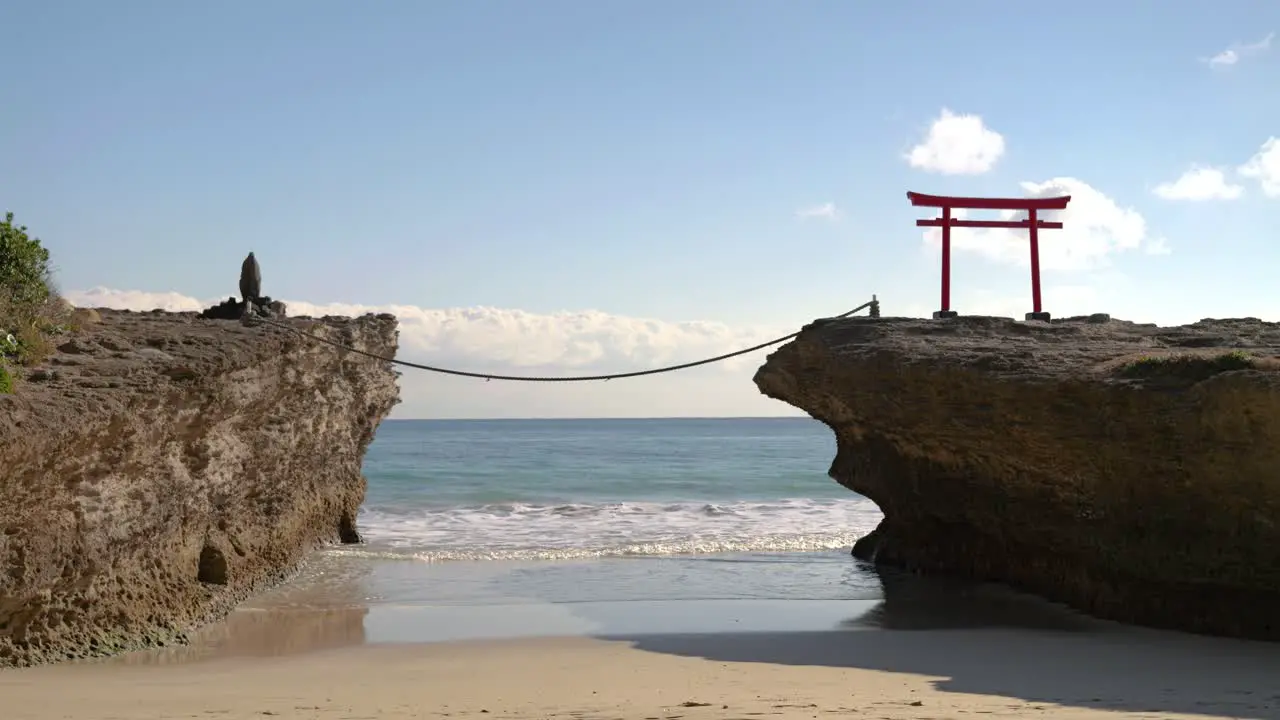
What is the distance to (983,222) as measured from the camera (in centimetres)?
1477

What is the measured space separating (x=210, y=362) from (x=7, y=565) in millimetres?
2862

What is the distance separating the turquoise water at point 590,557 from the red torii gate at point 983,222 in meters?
4.13

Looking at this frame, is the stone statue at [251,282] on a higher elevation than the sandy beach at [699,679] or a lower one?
higher

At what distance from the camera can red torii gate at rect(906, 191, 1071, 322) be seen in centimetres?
1464

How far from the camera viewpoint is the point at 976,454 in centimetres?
1273

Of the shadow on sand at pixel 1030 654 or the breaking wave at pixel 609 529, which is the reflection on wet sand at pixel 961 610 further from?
the breaking wave at pixel 609 529

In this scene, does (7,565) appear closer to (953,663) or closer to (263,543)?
(263,543)

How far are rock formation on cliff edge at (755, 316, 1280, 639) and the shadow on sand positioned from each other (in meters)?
0.51

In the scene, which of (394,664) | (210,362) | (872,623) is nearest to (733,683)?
(394,664)

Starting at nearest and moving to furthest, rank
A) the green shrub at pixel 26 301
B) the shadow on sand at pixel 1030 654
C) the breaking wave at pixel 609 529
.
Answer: the shadow on sand at pixel 1030 654, the green shrub at pixel 26 301, the breaking wave at pixel 609 529

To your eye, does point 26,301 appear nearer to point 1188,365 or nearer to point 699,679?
point 699,679

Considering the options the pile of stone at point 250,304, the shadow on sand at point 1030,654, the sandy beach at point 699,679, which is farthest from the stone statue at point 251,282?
the shadow on sand at point 1030,654

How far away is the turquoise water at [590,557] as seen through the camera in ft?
41.5

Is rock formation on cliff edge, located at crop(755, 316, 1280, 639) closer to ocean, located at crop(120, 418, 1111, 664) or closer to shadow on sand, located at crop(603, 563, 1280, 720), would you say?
shadow on sand, located at crop(603, 563, 1280, 720)
